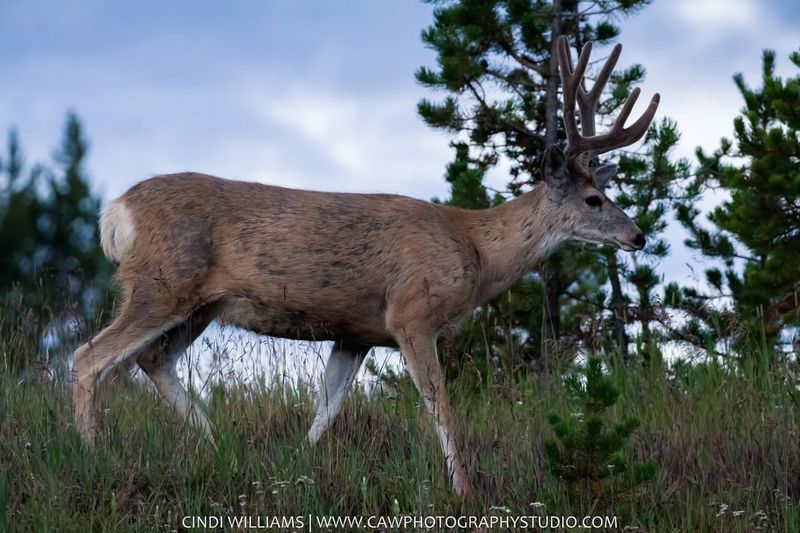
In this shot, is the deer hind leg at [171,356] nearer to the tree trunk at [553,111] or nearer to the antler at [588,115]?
the antler at [588,115]

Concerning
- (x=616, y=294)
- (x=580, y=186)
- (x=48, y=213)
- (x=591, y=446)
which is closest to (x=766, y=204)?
(x=616, y=294)

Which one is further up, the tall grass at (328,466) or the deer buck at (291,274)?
the deer buck at (291,274)

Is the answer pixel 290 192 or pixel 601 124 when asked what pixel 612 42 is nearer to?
pixel 601 124

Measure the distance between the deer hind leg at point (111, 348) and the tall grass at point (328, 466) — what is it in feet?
0.40

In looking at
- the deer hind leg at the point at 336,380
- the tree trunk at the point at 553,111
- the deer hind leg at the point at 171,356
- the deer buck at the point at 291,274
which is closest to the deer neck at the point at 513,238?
the deer buck at the point at 291,274

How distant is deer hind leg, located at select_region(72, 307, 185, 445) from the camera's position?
21.8ft

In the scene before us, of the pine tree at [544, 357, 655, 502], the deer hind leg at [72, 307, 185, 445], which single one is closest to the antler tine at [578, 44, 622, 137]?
the deer hind leg at [72, 307, 185, 445]

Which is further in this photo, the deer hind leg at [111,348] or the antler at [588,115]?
the antler at [588,115]

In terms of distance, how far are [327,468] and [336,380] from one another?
55.9 inches

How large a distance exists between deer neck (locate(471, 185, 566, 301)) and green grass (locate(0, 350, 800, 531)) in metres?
0.95

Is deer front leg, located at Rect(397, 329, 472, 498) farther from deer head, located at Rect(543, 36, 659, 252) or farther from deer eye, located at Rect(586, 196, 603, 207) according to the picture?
deer eye, located at Rect(586, 196, 603, 207)

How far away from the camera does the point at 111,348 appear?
6.86m

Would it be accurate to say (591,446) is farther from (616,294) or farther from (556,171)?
(616,294)

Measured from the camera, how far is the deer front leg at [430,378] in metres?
6.35
